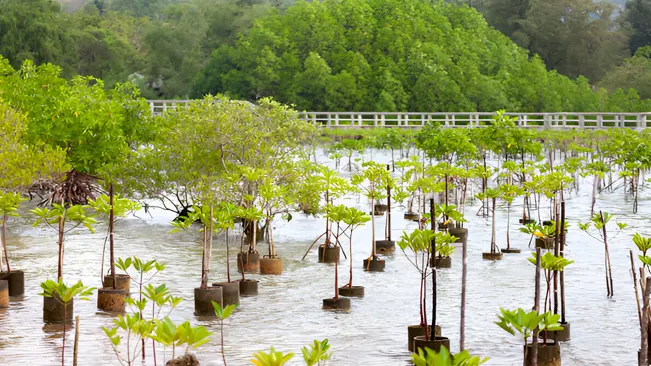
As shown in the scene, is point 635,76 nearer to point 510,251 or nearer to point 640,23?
point 640,23

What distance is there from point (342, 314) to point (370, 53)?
171 feet

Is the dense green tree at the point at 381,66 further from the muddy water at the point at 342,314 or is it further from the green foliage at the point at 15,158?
the green foliage at the point at 15,158

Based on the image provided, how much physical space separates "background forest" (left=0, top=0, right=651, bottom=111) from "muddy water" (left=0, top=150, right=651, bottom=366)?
38562 millimetres

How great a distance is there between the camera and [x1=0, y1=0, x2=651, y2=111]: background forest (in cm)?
5956

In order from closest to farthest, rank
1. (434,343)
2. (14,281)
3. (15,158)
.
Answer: (434,343), (14,281), (15,158)

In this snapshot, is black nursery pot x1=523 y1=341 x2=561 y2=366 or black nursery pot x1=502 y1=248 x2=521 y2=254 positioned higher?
black nursery pot x1=502 y1=248 x2=521 y2=254

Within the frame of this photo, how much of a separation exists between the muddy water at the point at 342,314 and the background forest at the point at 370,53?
38.6 m

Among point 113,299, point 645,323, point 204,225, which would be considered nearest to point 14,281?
point 113,299

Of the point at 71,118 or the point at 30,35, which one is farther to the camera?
the point at 30,35

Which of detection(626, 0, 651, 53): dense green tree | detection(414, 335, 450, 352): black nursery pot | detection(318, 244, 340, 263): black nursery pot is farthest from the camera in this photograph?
detection(626, 0, 651, 53): dense green tree

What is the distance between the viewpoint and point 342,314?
1247 centimetres

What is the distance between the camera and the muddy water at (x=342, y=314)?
10641 mm

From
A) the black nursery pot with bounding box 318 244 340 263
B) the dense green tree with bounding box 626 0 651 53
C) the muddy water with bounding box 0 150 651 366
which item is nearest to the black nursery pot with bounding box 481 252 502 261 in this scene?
the muddy water with bounding box 0 150 651 366

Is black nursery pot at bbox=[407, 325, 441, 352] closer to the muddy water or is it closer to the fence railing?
the muddy water
